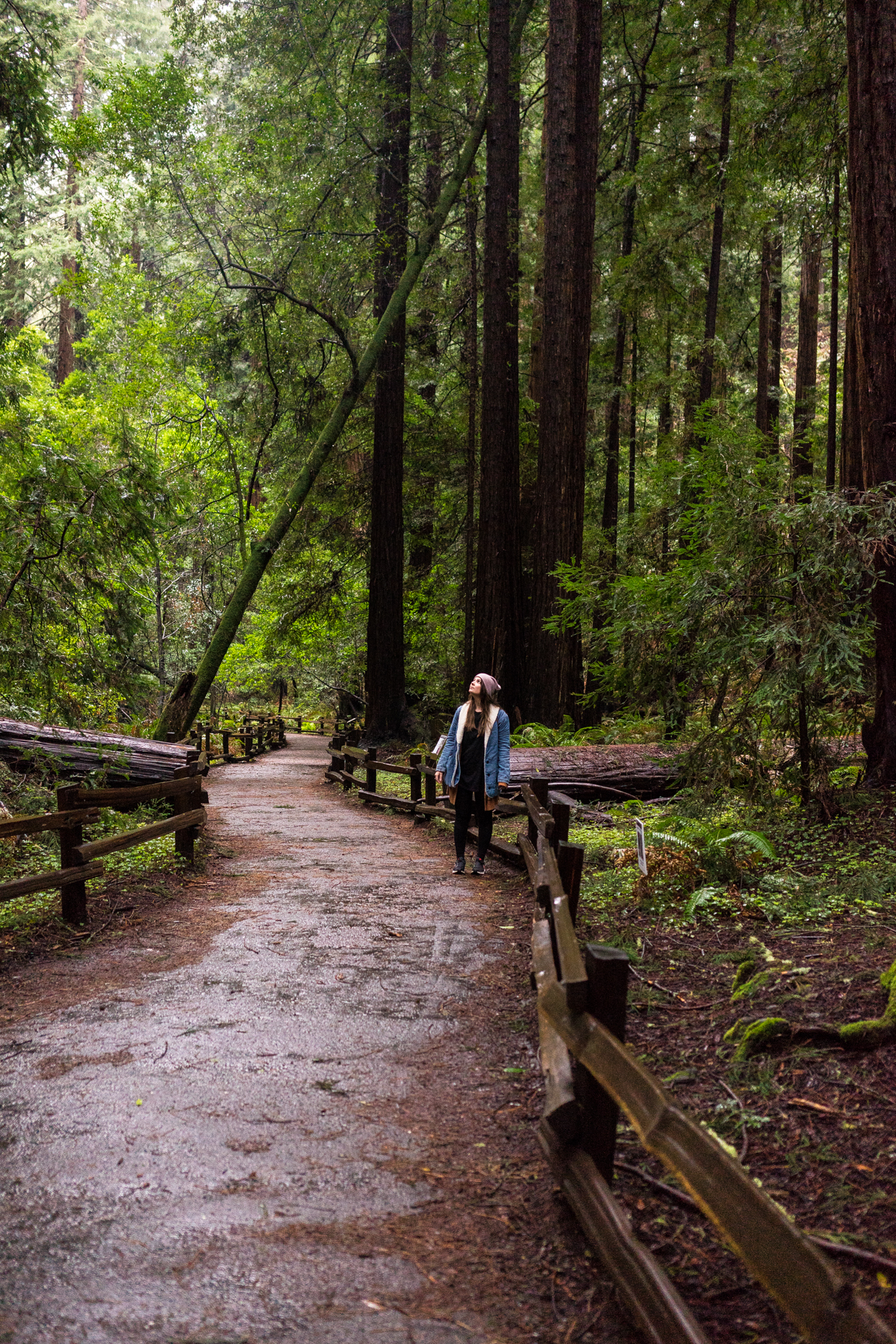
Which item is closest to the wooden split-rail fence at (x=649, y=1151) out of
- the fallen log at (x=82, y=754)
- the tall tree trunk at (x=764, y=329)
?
the fallen log at (x=82, y=754)

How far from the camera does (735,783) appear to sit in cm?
848

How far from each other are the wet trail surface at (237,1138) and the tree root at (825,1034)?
1.34 m

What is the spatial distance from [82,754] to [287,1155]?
8.58 metres

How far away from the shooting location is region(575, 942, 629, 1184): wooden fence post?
3.08m

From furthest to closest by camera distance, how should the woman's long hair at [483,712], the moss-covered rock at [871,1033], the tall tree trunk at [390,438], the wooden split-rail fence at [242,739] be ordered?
the wooden split-rail fence at [242,739]
the tall tree trunk at [390,438]
the woman's long hair at [483,712]
the moss-covered rock at [871,1033]

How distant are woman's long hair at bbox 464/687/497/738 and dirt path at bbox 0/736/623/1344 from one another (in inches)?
107

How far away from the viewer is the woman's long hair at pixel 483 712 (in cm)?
909

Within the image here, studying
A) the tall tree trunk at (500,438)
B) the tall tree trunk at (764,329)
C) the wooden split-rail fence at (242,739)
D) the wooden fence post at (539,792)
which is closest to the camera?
the wooden fence post at (539,792)

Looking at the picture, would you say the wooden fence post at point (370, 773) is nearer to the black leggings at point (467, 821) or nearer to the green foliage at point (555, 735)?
the green foliage at point (555, 735)

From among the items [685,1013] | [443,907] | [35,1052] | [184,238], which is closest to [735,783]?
[443,907]

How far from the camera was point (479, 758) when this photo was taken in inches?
361

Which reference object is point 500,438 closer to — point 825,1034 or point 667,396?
point 667,396

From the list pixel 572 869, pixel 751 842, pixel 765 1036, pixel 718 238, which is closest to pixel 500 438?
pixel 718 238

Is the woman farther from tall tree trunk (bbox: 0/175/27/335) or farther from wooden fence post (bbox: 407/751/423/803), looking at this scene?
tall tree trunk (bbox: 0/175/27/335)
